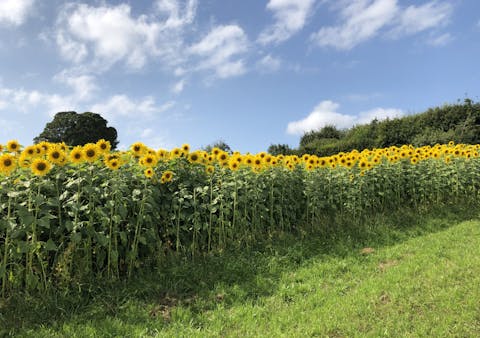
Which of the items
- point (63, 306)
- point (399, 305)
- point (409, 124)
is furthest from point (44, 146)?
point (409, 124)

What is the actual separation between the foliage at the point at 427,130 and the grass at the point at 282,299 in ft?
43.1

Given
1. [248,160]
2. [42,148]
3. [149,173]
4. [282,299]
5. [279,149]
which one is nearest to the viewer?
[282,299]

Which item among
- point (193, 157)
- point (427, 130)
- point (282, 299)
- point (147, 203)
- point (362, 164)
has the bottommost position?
point (282, 299)

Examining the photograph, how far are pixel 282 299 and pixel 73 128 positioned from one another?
36139mm

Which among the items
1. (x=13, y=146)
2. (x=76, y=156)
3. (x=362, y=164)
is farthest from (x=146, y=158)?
(x=362, y=164)

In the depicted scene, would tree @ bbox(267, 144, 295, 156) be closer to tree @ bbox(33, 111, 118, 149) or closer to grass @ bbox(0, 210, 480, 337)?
grass @ bbox(0, 210, 480, 337)

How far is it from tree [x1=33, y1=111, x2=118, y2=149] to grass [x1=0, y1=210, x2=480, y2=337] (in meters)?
33.8

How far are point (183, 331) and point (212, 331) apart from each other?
0.25 metres

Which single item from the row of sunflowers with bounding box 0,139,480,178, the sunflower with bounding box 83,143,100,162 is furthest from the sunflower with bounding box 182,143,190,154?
the sunflower with bounding box 83,143,100,162

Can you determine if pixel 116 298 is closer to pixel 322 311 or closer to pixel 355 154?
pixel 322 311

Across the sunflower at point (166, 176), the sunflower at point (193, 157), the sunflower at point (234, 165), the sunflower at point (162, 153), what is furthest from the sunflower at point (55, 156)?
the sunflower at point (234, 165)

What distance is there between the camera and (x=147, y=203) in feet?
14.6

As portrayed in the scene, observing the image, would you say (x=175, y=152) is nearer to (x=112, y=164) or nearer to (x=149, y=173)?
(x=149, y=173)

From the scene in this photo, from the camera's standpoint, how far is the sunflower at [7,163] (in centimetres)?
373
